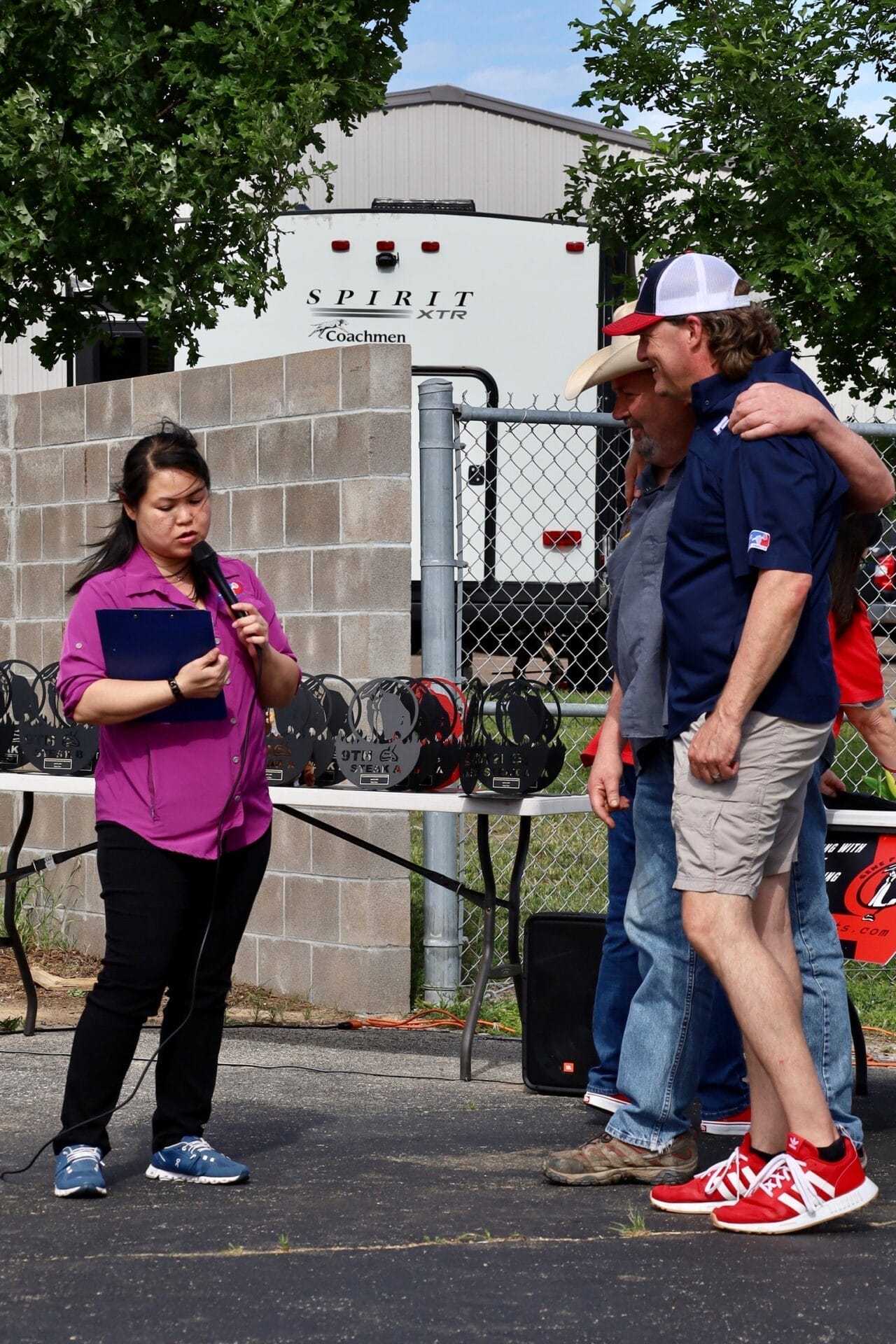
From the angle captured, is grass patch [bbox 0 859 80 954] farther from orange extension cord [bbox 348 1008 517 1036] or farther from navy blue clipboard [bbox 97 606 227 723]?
navy blue clipboard [bbox 97 606 227 723]

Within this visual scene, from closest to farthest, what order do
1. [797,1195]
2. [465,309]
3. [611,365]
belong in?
1. [797,1195]
2. [611,365]
3. [465,309]

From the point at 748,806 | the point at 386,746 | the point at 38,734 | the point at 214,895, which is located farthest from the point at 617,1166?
the point at 38,734

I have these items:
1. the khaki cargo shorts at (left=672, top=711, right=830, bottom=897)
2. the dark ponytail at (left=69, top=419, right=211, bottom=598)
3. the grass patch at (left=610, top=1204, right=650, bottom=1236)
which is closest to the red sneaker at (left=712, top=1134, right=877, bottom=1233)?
the grass patch at (left=610, top=1204, right=650, bottom=1236)

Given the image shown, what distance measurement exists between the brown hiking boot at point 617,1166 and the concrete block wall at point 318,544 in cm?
228

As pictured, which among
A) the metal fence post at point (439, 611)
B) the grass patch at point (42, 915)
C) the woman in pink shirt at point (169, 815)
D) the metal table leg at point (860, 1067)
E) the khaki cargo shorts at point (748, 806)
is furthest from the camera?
the grass patch at point (42, 915)

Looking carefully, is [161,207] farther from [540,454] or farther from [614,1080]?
[614,1080]

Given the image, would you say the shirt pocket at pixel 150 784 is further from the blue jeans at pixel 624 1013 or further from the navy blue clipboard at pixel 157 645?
the blue jeans at pixel 624 1013

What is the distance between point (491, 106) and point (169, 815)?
15.6 metres

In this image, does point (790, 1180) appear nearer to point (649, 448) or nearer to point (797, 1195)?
point (797, 1195)

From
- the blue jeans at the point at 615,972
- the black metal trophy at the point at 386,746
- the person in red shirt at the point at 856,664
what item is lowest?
the blue jeans at the point at 615,972

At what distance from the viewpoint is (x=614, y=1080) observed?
4.65 metres

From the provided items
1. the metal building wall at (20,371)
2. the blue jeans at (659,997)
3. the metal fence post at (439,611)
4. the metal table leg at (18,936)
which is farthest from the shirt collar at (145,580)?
the metal building wall at (20,371)

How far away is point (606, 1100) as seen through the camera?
15.1 feet

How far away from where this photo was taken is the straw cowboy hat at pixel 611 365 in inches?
167
